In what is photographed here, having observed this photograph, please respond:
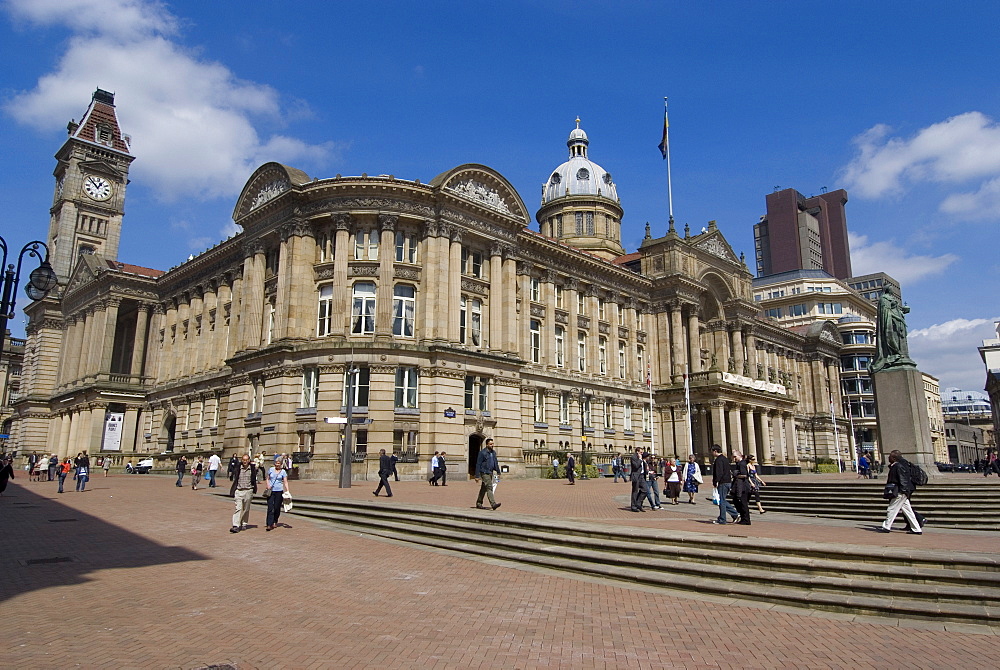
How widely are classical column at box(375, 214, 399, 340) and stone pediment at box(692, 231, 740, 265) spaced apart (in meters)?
34.9

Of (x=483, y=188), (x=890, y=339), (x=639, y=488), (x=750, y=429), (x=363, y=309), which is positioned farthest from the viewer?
(x=750, y=429)

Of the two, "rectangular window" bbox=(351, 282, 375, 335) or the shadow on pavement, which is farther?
"rectangular window" bbox=(351, 282, 375, 335)

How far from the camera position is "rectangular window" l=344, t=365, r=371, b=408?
39438mm

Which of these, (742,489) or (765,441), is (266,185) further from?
(765,441)

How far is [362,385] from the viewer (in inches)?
1559

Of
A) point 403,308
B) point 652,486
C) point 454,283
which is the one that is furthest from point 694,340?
point 652,486

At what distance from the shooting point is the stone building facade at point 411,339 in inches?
1602

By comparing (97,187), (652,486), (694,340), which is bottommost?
(652,486)

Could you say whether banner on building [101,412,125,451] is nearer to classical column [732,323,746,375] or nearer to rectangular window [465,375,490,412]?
rectangular window [465,375,490,412]

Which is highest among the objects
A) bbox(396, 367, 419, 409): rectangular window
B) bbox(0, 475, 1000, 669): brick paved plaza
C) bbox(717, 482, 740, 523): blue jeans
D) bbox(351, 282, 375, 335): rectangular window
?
bbox(351, 282, 375, 335): rectangular window

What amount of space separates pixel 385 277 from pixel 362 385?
6.85 metres

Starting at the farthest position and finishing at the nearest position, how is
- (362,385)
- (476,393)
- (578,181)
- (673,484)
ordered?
(578,181) → (476,393) → (362,385) → (673,484)

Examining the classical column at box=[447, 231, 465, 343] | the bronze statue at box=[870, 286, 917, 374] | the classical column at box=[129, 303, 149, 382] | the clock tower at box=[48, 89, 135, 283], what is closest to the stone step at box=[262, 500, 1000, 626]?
the bronze statue at box=[870, 286, 917, 374]

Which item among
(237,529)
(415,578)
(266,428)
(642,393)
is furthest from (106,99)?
(415,578)
